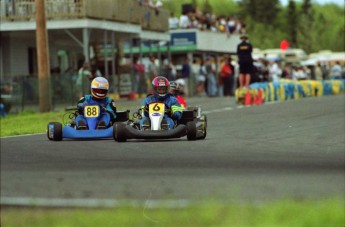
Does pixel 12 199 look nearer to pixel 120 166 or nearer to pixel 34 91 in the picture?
pixel 120 166

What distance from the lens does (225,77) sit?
36750 mm

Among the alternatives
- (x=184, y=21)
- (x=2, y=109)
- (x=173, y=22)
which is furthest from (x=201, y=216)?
(x=173, y=22)

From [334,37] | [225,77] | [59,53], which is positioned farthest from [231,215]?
[334,37]

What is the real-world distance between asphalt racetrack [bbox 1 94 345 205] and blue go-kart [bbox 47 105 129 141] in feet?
0.29

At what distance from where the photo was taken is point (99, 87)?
363 inches

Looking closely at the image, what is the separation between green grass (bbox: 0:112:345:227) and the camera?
6.00 meters

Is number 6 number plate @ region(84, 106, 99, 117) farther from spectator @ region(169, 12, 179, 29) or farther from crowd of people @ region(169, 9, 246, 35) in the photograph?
spectator @ region(169, 12, 179, 29)

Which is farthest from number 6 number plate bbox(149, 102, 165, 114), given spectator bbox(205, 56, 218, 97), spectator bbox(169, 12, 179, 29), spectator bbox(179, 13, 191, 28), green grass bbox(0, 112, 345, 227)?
spectator bbox(169, 12, 179, 29)

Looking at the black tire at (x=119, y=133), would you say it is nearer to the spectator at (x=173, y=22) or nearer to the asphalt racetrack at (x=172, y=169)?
the asphalt racetrack at (x=172, y=169)

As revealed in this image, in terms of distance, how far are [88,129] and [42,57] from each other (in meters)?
14.4

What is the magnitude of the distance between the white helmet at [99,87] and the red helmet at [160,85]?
0.42m

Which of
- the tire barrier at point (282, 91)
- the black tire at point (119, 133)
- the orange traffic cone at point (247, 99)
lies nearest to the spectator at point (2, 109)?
the tire barrier at point (282, 91)

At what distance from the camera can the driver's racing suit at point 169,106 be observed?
9.57m

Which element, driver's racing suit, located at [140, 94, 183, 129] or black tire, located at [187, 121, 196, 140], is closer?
black tire, located at [187, 121, 196, 140]
